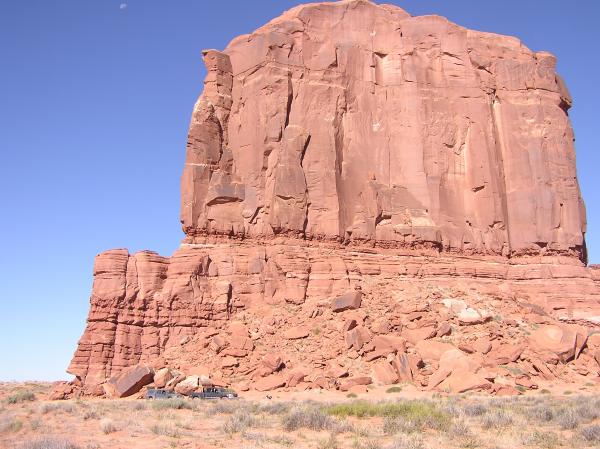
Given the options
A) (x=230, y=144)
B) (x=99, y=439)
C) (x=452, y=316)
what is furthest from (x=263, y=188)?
(x=99, y=439)

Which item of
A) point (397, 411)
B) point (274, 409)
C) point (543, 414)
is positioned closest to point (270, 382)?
point (274, 409)

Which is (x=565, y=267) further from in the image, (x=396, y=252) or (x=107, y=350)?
(x=107, y=350)

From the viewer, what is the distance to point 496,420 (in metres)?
16.8

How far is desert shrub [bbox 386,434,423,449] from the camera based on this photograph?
1343 cm

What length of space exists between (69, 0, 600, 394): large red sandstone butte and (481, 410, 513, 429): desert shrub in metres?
A: 8.67

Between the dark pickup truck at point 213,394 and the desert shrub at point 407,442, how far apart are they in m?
13.2

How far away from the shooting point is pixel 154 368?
30.8m

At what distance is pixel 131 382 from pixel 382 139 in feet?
71.4

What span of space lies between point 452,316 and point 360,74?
17.7 meters

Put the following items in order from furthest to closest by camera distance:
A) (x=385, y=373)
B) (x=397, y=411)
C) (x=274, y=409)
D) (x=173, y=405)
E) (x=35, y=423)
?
1. (x=385, y=373)
2. (x=173, y=405)
3. (x=274, y=409)
4. (x=397, y=411)
5. (x=35, y=423)

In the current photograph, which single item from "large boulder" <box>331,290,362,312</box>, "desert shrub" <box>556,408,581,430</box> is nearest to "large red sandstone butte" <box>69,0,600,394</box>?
"large boulder" <box>331,290,362,312</box>

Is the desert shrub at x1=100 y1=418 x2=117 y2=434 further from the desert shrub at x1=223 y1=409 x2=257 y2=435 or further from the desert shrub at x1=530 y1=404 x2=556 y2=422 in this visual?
the desert shrub at x1=530 y1=404 x2=556 y2=422

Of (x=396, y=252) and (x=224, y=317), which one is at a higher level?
(x=396, y=252)

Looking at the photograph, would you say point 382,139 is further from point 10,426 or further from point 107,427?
point 10,426
